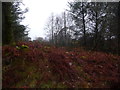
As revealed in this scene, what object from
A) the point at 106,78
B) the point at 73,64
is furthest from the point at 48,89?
the point at 106,78

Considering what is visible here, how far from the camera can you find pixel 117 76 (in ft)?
24.2

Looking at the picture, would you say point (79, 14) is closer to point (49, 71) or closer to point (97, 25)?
point (97, 25)

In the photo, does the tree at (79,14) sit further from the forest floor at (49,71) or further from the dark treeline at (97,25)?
the forest floor at (49,71)

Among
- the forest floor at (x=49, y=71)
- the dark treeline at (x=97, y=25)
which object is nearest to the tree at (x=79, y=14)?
the dark treeline at (x=97, y=25)

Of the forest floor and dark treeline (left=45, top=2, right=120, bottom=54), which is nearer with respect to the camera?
the forest floor

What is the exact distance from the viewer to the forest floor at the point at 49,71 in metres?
5.94

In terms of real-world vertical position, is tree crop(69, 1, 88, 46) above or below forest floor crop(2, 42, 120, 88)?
above

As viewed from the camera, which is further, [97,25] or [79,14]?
[79,14]

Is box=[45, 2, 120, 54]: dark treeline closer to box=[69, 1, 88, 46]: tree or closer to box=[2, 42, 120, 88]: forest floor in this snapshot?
box=[69, 1, 88, 46]: tree

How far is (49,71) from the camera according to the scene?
21.9 feet

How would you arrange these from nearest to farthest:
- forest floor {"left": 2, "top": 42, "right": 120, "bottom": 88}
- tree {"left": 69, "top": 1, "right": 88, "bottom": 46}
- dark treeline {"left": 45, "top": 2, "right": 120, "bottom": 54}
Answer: forest floor {"left": 2, "top": 42, "right": 120, "bottom": 88} → dark treeline {"left": 45, "top": 2, "right": 120, "bottom": 54} → tree {"left": 69, "top": 1, "right": 88, "bottom": 46}

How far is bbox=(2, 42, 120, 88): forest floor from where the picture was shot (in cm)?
594

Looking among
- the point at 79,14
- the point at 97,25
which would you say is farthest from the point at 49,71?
the point at 79,14

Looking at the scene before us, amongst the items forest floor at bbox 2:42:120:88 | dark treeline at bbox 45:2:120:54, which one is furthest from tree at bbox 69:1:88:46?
forest floor at bbox 2:42:120:88
